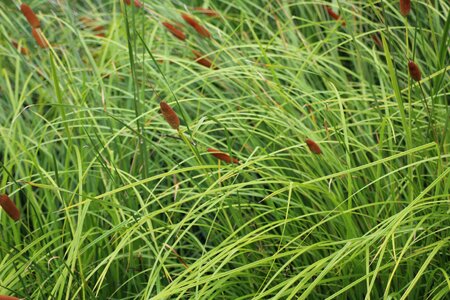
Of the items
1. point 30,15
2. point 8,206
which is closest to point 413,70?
point 8,206

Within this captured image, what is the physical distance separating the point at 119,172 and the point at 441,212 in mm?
765

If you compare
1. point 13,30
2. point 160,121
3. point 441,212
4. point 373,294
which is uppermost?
point 13,30

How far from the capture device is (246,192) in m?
2.26

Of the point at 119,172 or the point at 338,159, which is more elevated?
the point at 119,172

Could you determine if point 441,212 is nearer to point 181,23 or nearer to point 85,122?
point 85,122

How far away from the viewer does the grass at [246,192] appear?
6.04ft

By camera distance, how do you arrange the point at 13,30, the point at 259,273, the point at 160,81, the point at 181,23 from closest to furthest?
the point at 259,273, the point at 160,81, the point at 181,23, the point at 13,30

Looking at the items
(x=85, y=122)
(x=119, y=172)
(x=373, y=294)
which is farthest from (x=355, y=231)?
(x=85, y=122)

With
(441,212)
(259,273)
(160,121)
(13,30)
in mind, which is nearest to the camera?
(441,212)

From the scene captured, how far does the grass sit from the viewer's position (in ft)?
6.04

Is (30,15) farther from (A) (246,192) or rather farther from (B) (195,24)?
(A) (246,192)

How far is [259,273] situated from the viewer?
207 cm

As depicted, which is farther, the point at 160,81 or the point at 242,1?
the point at 242,1

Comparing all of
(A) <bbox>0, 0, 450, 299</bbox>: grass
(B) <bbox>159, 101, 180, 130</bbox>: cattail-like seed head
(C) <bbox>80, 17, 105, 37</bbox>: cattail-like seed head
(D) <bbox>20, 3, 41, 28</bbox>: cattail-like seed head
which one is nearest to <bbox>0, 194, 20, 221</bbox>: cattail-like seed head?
(A) <bbox>0, 0, 450, 299</bbox>: grass
